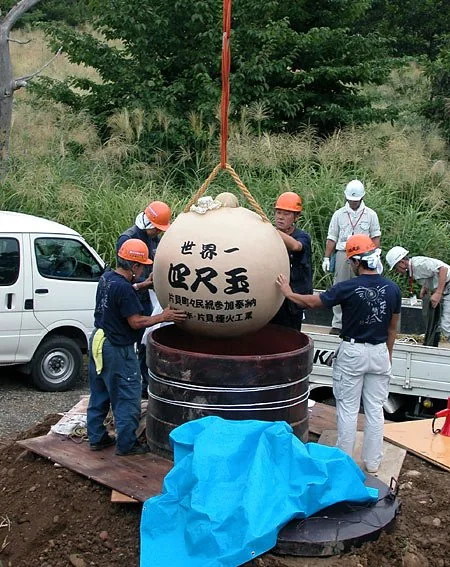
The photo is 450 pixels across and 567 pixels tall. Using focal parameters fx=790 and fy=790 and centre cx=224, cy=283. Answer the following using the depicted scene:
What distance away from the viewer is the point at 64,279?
31.1 ft

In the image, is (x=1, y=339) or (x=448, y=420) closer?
(x=448, y=420)

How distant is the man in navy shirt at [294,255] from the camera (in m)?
6.91

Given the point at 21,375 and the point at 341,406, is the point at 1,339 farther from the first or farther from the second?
the point at 341,406

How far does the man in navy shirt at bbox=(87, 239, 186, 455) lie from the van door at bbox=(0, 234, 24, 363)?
339 centimetres

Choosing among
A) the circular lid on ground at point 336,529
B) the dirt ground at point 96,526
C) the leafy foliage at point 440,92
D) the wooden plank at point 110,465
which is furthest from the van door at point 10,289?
the leafy foliage at point 440,92

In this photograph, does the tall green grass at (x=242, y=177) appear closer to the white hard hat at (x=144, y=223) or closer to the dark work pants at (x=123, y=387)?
the white hard hat at (x=144, y=223)

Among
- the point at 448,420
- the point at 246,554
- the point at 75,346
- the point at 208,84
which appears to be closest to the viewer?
the point at 246,554

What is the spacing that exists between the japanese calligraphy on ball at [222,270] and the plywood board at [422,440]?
182cm

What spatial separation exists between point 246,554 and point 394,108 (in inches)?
528

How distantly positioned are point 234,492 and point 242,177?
9.32 metres

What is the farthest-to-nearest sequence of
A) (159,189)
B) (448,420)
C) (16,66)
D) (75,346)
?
(16,66)
(159,189)
(75,346)
(448,420)

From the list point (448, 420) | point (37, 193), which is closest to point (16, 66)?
point (37, 193)

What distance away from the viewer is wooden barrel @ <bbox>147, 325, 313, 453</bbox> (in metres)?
5.52

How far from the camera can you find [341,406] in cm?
599
